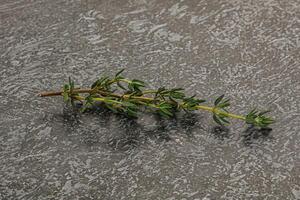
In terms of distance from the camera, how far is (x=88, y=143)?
1112 mm

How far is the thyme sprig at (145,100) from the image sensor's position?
43.6 inches

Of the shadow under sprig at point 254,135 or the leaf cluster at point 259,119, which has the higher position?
the leaf cluster at point 259,119

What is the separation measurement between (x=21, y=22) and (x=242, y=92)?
1.92 ft

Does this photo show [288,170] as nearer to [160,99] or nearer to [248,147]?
[248,147]

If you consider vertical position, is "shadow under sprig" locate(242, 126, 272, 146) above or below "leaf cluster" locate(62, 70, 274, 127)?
below

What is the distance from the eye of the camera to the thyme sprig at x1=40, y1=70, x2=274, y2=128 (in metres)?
1.11

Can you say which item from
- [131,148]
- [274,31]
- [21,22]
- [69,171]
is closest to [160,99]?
[131,148]

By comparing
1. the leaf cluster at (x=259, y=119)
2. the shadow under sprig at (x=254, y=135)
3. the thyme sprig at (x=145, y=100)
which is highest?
the thyme sprig at (x=145, y=100)

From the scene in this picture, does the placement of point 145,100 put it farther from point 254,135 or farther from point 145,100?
point 254,135

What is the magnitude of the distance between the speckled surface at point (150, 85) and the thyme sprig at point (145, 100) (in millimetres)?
23

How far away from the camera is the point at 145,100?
3.75 ft

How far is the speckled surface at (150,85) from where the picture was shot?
1.03 meters

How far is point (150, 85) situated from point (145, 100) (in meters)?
0.09

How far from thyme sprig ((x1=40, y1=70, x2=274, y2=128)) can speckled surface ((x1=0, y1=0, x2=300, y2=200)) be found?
0.02 m
